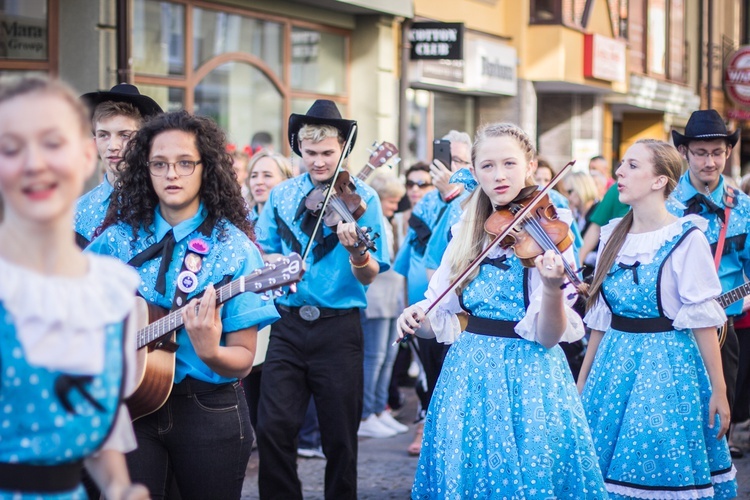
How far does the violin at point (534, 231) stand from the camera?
413 cm

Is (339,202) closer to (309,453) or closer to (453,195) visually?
(453,195)

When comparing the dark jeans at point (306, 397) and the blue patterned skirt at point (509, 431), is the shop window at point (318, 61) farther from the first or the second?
the blue patterned skirt at point (509, 431)

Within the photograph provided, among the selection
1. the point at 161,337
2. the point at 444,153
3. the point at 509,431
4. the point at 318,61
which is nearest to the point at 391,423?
the point at 444,153

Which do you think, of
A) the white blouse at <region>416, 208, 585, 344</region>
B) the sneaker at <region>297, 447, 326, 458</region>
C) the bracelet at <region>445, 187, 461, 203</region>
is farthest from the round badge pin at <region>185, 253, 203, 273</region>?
the sneaker at <region>297, 447, 326, 458</region>

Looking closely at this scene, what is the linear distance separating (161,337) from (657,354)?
2.47m

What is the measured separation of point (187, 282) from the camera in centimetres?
379

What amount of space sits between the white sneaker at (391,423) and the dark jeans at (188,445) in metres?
4.79

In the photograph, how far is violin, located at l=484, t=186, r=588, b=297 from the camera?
4129 millimetres

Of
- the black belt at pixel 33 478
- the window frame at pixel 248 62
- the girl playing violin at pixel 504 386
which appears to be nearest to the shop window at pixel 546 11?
the window frame at pixel 248 62

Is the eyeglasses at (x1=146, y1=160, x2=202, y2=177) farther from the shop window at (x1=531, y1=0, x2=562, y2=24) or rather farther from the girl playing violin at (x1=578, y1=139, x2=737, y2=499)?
→ the shop window at (x1=531, y1=0, x2=562, y2=24)

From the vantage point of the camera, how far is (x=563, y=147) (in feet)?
69.1

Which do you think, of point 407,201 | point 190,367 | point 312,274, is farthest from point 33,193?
Answer: point 407,201

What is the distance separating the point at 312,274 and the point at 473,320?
1.43m

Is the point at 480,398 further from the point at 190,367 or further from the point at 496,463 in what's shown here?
the point at 190,367
